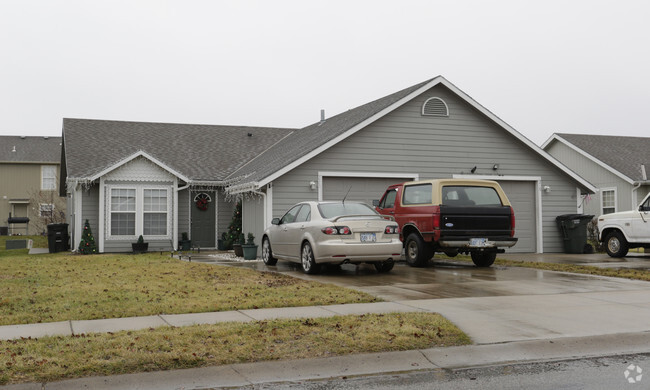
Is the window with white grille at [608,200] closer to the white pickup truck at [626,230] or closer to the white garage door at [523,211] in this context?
the white garage door at [523,211]

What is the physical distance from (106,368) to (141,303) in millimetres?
3462

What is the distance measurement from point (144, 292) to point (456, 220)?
23.4 ft

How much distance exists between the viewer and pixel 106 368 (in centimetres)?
557

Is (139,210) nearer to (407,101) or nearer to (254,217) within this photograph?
(254,217)

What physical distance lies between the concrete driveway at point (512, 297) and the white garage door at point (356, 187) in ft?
15.2

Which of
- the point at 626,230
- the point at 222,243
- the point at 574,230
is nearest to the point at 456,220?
the point at 626,230

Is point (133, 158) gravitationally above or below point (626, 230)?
above

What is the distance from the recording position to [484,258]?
15.1 meters

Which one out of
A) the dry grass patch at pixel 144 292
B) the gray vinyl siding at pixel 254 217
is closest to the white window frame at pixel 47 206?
the gray vinyl siding at pixel 254 217

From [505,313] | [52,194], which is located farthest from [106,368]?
[52,194]

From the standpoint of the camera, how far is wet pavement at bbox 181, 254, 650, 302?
10234mm

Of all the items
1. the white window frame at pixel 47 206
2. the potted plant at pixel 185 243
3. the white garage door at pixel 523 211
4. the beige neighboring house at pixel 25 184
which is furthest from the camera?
the beige neighboring house at pixel 25 184

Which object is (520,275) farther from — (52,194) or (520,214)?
(52,194)

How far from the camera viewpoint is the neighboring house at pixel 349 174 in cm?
1897
